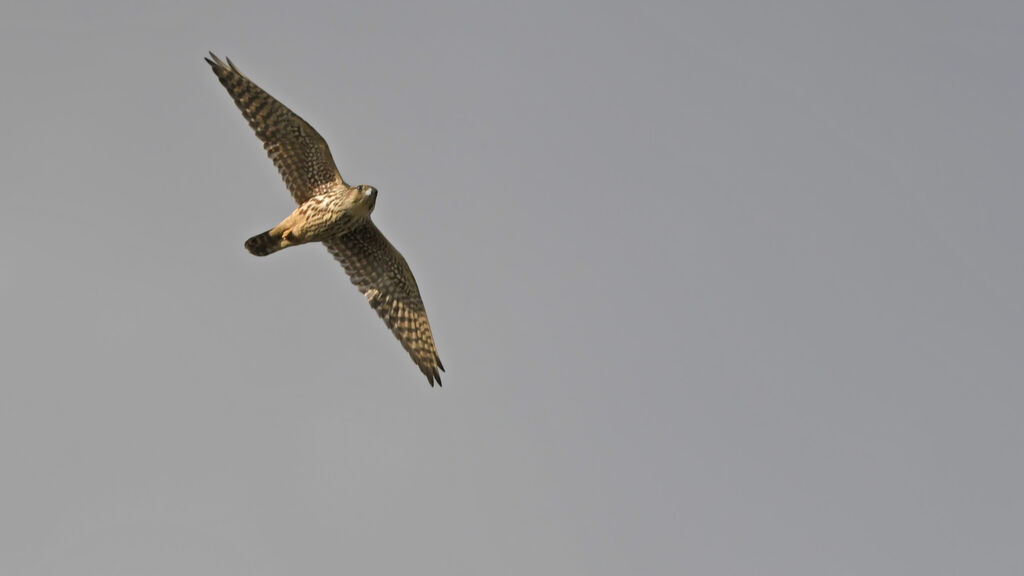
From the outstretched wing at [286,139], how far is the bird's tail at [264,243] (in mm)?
1002

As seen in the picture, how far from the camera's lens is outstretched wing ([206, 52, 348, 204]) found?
30.8 m

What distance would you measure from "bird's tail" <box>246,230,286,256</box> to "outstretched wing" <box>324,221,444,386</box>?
188 centimetres

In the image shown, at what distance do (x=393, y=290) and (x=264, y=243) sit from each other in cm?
379

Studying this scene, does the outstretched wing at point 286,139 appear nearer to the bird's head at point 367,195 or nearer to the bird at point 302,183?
the bird at point 302,183

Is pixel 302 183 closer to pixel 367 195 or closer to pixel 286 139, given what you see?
pixel 286 139

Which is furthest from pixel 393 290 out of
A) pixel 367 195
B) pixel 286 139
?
pixel 286 139

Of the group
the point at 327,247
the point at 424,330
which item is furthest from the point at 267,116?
the point at 424,330

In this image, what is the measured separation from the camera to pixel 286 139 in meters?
31.2

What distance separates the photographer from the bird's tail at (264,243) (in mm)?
31438

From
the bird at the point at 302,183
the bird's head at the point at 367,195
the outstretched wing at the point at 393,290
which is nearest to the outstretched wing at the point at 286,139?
the bird at the point at 302,183

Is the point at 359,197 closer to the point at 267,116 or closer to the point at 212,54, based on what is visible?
the point at 267,116

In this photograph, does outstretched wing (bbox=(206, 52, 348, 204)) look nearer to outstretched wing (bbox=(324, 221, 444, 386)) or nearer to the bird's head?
the bird's head

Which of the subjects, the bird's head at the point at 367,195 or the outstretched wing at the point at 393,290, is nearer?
the bird's head at the point at 367,195

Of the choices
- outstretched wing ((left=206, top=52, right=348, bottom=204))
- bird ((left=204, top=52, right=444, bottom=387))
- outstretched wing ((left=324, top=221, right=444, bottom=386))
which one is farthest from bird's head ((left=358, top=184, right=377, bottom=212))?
outstretched wing ((left=324, top=221, right=444, bottom=386))
